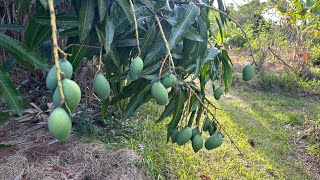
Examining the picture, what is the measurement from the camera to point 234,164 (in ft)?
8.75

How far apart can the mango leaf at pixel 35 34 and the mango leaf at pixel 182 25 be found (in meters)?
0.37

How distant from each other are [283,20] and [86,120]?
16.7 feet

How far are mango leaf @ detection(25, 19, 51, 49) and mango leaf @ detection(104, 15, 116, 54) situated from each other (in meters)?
0.21

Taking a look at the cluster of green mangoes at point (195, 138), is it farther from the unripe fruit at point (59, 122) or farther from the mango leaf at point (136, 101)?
the unripe fruit at point (59, 122)

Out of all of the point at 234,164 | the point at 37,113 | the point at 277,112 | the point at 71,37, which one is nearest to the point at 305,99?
the point at 277,112

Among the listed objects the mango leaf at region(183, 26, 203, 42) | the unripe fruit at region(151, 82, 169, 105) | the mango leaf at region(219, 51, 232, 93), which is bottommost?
the mango leaf at region(219, 51, 232, 93)

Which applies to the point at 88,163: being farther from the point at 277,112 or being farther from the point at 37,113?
the point at 277,112

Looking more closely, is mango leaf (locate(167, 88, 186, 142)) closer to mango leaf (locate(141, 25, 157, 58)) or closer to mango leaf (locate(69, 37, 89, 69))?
mango leaf (locate(141, 25, 157, 58))

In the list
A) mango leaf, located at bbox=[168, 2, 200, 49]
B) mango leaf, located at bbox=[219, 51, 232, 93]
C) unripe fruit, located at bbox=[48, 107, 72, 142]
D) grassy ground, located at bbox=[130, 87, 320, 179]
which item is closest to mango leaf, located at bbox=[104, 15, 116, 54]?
mango leaf, located at bbox=[168, 2, 200, 49]

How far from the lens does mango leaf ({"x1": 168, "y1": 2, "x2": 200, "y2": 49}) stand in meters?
0.95

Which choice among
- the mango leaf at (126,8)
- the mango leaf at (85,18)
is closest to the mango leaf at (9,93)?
the mango leaf at (85,18)

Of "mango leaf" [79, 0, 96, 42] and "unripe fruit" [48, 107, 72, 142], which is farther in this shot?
"mango leaf" [79, 0, 96, 42]

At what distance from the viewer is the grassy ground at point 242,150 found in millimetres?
2392

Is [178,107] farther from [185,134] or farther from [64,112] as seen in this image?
[64,112]
